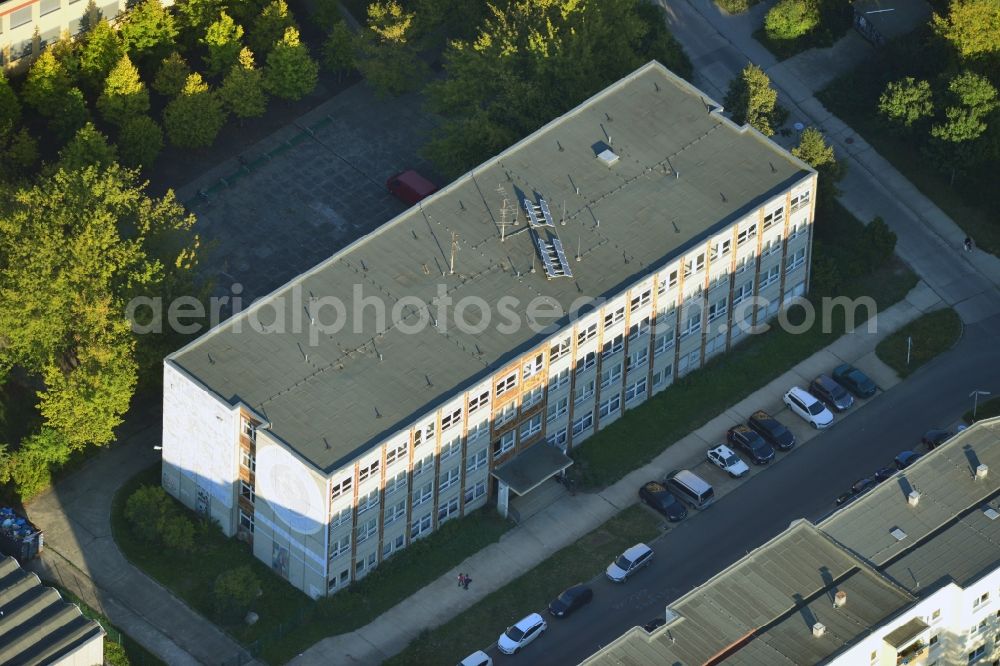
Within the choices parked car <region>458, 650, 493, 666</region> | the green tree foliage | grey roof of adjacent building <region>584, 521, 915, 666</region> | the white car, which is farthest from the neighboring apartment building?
the green tree foliage

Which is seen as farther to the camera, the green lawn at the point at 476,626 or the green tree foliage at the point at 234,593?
the green tree foliage at the point at 234,593

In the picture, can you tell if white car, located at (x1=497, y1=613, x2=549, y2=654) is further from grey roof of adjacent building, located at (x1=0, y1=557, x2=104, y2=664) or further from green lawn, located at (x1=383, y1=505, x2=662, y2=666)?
grey roof of adjacent building, located at (x1=0, y1=557, x2=104, y2=664)

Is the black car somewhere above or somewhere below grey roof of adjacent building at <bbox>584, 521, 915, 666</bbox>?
below

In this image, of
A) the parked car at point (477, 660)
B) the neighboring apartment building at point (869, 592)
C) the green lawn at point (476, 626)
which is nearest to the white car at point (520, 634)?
the green lawn at point (476, 626)

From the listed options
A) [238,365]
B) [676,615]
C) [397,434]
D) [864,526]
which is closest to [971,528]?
[864,526]

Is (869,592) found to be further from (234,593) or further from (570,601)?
(234,593)

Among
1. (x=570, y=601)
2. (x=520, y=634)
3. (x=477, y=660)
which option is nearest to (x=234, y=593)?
(x=477, y=660)

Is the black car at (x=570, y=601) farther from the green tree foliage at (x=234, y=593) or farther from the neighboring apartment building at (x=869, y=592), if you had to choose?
the green tree foliage at (x=234, y=593)
